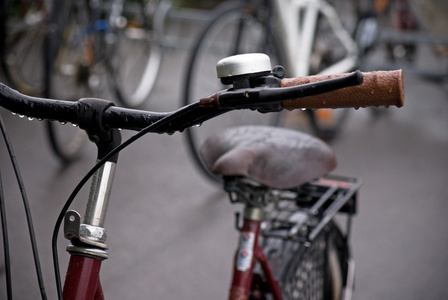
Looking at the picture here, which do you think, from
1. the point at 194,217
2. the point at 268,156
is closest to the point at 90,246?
the point at 268,156

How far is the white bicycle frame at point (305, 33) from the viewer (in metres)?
4.51

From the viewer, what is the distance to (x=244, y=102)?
1.06 m

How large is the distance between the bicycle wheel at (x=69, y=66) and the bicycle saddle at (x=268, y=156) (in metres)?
2.37

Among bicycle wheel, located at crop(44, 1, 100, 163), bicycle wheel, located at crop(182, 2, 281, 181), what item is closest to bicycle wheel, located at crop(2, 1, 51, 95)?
bicycle wheel, located at crop(44, 1, 100, 163)

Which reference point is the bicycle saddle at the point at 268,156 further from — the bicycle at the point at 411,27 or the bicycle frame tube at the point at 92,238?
the bicycle at the point at 411,27

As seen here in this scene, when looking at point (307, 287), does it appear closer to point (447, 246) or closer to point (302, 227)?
point (302, 227)

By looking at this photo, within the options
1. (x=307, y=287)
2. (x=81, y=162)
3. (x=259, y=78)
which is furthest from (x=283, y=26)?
(x=259, y=78)

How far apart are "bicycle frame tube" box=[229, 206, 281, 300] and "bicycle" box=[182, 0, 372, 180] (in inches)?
81.7

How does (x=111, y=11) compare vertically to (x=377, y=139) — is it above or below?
above

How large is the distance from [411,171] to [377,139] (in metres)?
0.73

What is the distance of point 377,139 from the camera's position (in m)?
5.61

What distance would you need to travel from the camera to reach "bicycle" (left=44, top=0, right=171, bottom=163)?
13.5 feet

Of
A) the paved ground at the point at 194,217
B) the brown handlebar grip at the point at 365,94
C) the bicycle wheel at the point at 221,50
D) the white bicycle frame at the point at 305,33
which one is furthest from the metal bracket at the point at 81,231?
the white bicycle frame at the point at 305,33

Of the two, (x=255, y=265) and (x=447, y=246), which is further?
(x=447, y=246)
